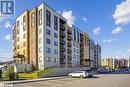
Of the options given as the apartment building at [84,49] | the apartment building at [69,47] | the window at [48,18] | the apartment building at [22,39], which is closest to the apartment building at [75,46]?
the apartment building at [69,47]

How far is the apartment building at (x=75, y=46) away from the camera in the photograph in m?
92.8

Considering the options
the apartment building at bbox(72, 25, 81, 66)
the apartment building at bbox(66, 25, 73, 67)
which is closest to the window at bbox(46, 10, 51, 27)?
the apartment building at bbox(66, 25, 73, 67)

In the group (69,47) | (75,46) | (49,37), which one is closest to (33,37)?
(49,37)

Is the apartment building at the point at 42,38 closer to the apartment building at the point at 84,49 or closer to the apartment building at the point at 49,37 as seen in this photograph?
the apartment building at the point at 49,37

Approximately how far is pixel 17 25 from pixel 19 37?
4776mm

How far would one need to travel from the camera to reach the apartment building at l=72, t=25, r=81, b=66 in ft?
305

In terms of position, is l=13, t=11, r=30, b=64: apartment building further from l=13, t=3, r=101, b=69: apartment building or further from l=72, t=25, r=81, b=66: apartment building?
l=72, t=25, r=81, b=66: apartment building

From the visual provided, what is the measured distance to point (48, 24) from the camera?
65188mm

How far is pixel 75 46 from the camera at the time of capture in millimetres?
96438

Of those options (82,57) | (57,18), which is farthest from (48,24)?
(82,57)

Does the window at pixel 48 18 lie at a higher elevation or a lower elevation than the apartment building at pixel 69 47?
higher

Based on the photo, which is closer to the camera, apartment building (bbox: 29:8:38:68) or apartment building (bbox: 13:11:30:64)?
apartment building (bbox: 29:8:38:68)

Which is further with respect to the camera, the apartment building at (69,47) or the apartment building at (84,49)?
the apartment building at (84,49)

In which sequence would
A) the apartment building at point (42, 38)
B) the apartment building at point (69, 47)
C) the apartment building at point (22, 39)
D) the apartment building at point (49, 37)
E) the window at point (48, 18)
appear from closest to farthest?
the apartment building at point (49, 37), the apartment building at point (42, 38), the window at point (48, 18), the apartment building at point (22, 39), the apartment building at point (69, 47)
